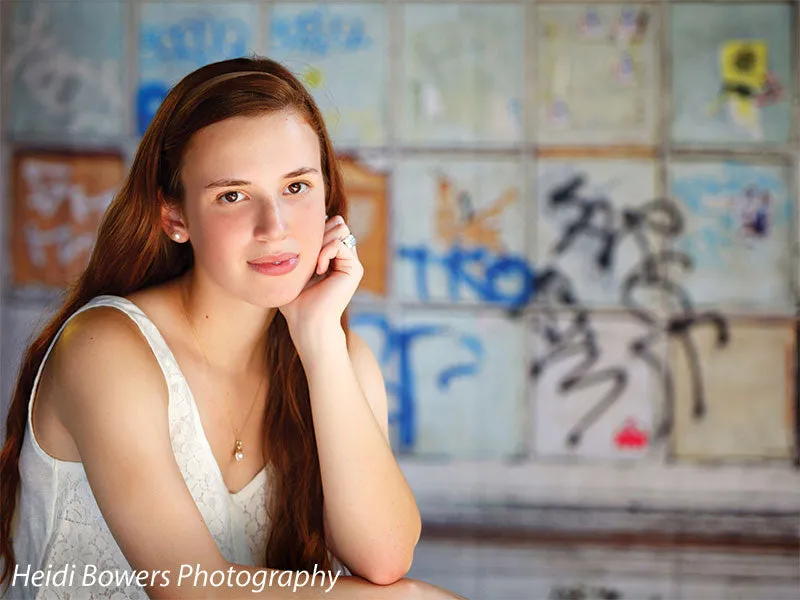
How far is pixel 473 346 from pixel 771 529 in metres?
1.62

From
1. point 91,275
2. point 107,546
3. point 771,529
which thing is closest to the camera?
point 107,546

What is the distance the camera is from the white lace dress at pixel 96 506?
1924 millimetres

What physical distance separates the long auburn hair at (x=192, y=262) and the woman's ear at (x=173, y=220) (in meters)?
0.01

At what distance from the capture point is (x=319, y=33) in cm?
456

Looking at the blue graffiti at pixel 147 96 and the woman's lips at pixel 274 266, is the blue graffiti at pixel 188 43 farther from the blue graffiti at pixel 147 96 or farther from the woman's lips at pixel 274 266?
the woman's lips at pixel 274 266

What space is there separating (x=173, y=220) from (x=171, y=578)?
28.7 inches

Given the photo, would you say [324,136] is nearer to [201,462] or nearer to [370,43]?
[201,462]

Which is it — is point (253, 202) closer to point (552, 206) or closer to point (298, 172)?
point (298, 172)

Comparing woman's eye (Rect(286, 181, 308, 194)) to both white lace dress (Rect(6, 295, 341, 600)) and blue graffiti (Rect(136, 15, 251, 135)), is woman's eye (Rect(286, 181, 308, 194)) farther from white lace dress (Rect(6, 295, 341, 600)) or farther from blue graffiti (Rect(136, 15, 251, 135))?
blue graffiti (Rect(136, 15, 251, 135))

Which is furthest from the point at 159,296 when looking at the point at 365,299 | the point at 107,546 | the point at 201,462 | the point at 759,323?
the point at 759,323

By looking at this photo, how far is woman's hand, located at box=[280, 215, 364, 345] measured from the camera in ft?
6.57

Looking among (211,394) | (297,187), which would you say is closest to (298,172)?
(297,187)

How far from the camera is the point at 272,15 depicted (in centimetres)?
456

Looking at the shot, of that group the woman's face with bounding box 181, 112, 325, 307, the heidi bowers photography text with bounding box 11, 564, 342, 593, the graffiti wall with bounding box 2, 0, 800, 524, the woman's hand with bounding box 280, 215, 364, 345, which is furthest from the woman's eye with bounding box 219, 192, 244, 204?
the graffiti wall with bounding box 2, 0, 800, 524
